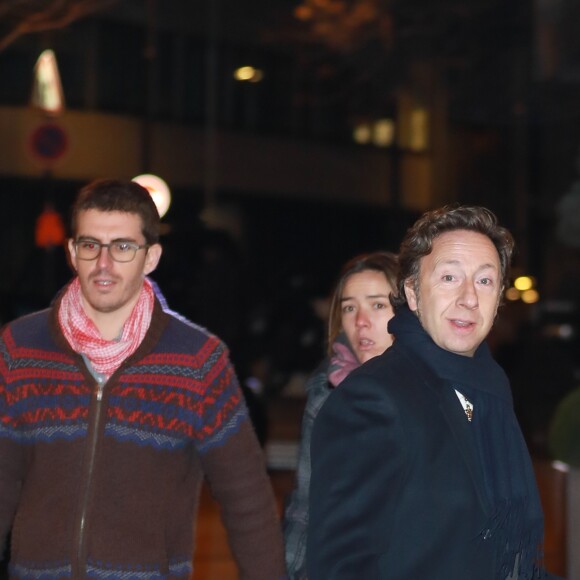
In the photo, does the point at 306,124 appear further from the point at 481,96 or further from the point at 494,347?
the point at 494,347

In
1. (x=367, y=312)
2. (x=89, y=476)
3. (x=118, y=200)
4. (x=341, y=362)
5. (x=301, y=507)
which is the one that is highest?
(x=118, y=200)

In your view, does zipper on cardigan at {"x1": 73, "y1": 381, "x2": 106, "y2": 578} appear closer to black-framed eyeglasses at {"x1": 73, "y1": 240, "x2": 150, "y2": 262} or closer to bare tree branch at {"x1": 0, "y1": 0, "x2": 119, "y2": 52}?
black-framed eyeglasses at {"x1": 73, "y1": 240, "x2": 150, "y2": 262}

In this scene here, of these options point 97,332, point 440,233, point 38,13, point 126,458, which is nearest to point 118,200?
point 97,332

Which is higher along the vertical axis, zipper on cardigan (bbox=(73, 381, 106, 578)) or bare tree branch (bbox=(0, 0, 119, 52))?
bare tree branch (bbox=(0, 0, 119, 52))

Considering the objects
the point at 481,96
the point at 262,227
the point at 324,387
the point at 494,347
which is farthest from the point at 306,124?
the point at 324,387

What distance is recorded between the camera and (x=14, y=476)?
3.94 metres

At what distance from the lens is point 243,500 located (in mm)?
4062

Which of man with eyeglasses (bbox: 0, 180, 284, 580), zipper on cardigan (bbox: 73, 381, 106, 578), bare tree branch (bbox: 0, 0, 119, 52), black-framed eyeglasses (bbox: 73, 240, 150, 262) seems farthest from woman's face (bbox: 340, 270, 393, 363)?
bare tree branch (bbox: 0, 0, 119, 52)

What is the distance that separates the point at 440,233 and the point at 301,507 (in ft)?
4.66

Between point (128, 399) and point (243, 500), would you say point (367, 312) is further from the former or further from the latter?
point (128, 399)

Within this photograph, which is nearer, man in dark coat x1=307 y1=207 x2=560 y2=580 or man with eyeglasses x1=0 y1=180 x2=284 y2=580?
man in dark coat x1=307 y1=207 x2=560 y2=580

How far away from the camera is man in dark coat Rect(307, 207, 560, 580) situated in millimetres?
2936

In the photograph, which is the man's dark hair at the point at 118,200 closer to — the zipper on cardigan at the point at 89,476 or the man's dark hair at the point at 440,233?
the zipper on cardigan at the point at 89,476


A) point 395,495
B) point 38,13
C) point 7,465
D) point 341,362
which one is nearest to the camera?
point 395,495
